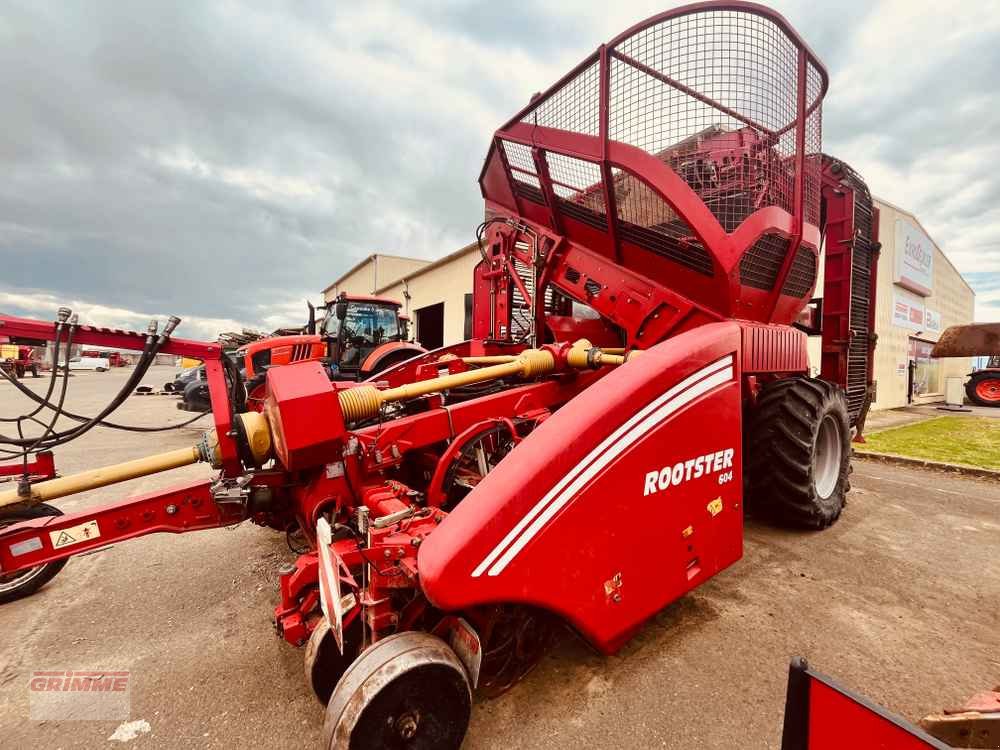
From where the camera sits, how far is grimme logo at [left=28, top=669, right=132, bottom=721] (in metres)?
1.87

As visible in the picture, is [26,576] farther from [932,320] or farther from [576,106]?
[932,320]

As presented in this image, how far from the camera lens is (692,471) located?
6.82ft

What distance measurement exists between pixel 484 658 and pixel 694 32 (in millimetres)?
3244

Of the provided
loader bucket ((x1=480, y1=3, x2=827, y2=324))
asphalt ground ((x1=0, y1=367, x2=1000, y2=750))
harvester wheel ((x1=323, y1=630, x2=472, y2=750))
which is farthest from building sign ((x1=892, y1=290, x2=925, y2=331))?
harvester wheel ((x1=323, y1=630, x2=472, y2=750))

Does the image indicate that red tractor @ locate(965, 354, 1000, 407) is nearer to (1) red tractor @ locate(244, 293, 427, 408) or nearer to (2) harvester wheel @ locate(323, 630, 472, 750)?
(1) red tractor @ locate(244, 293, 427, 408)

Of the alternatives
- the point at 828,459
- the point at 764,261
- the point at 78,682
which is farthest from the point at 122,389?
the point at 828,459

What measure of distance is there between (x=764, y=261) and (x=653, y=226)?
710 mm

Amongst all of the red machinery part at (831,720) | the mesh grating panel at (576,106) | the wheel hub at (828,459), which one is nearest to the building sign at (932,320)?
the wheel hub at (828,459)

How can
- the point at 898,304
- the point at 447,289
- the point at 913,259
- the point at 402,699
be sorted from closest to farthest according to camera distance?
the point at 402,699 < the point at 898,304 < the point at 913,259 < the point at 447,289

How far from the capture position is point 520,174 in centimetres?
379

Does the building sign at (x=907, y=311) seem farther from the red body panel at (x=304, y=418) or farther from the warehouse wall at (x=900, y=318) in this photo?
the red body panel at (x=304, y=418)

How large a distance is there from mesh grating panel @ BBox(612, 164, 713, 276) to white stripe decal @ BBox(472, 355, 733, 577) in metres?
0.91

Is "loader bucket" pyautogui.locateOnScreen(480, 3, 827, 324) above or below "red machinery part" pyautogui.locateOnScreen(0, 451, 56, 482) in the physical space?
above

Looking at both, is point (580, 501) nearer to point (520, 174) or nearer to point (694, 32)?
point (694, 32)
